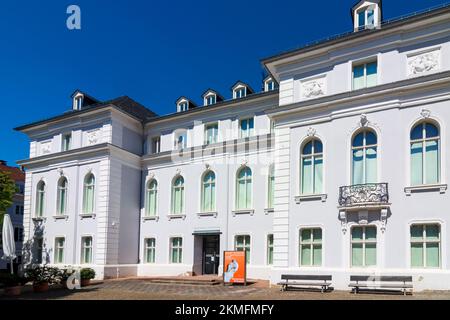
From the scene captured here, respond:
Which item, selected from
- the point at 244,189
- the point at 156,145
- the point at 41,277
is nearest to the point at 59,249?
the point at 41,277

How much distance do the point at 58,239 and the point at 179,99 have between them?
1241 cm

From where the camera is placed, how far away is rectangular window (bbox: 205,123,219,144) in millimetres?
28938

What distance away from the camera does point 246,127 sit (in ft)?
91.2

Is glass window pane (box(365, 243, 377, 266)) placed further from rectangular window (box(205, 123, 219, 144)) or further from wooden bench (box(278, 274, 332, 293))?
rectangular window (box(205, 123, 219, 144))

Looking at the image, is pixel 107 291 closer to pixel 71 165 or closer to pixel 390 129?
pixel 71 165

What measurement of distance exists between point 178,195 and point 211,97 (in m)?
6.77

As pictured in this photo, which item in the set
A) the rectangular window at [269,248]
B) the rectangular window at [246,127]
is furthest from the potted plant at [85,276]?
the rectangular window at [246,127]

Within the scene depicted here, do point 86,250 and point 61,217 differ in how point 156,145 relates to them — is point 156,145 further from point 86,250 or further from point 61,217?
point 86,250

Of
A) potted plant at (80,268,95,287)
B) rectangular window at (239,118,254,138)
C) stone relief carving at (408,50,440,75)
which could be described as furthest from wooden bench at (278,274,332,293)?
potted plant at (80,268,95,287)

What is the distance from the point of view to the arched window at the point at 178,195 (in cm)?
2961

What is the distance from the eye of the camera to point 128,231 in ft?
98.2

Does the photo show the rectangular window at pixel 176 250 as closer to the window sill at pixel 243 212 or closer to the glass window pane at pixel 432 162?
the window sill at pixel 243 212
